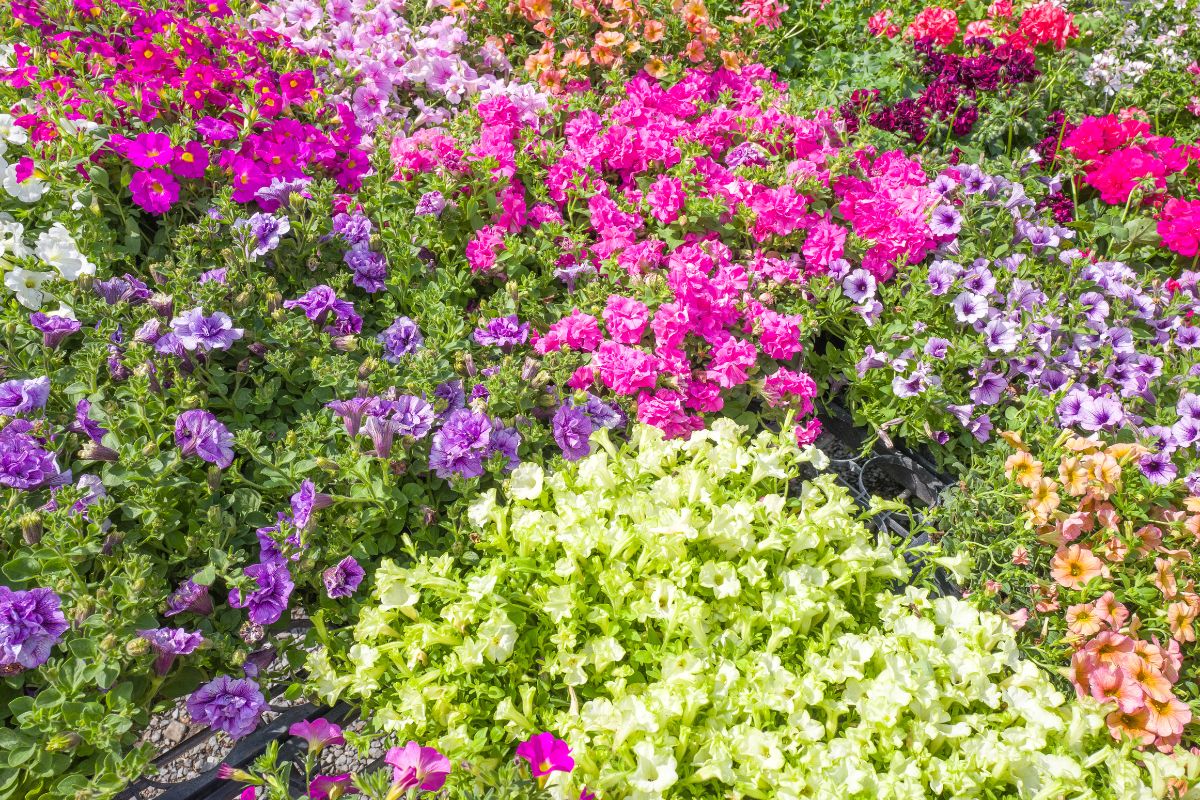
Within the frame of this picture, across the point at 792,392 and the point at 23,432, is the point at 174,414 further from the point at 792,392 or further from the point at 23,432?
the point at 792,392

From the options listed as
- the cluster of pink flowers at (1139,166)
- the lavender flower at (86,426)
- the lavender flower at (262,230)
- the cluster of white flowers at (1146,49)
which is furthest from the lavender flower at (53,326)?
the cluster of white flowers at (1146,49)

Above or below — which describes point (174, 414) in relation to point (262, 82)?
below

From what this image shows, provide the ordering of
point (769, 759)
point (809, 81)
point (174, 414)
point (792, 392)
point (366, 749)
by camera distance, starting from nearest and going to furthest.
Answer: point (769, 759), point (366, 749), point (174, 414), point (792, 392), point (809, 81)

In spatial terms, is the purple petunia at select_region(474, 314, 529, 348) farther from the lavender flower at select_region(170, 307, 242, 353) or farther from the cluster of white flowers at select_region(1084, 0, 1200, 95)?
the cluster of white flowers at select_region(1084, 0, 1200, 95)

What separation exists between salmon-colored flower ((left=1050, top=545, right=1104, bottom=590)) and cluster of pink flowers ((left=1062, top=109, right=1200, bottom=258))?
168cm

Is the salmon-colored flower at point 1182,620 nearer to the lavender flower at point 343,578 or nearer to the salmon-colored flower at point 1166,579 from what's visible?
the salmon-colored flower at point 1166,579

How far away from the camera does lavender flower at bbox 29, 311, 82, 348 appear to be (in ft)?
6.23

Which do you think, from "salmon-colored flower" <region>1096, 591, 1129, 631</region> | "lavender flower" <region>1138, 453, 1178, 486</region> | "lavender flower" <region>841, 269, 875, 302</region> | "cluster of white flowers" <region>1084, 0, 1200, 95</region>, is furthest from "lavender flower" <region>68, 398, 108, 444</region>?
"cluster of white flowers" <region>1084, 0, 1200, 95</region>

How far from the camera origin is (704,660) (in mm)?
1622

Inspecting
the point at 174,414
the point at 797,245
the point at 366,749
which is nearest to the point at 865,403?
the point at 797,245

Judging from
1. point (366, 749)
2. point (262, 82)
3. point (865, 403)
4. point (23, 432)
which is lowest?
point (366, 749)

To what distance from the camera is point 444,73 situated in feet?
11.5

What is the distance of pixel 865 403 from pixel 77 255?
94.4 inches

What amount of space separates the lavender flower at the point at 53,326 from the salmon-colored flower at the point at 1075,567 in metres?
Result: 2.59
